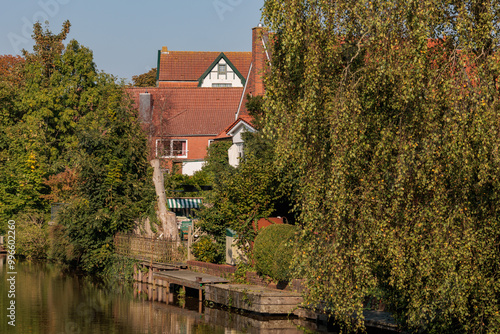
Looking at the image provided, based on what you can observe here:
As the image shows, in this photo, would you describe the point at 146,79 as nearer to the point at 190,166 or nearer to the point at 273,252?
the point at 190,166

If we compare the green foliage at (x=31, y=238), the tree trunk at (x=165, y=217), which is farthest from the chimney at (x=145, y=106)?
the tree trunk at (x=165, y=217)

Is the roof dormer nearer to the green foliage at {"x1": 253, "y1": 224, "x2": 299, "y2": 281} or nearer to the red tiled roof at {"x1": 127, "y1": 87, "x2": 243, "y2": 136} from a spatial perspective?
the red tiled roof at {"x1": 127, "y1": 87, "x2": 243, "y2": 136}

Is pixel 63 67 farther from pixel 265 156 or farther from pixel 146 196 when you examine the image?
pixel 265 156

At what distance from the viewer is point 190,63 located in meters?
83.8

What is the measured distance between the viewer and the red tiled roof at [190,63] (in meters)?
81.8

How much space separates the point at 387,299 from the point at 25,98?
42.5 meters

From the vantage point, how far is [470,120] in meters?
13.8

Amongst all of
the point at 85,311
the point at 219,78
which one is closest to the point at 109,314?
the point at 85,311

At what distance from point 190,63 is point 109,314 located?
198 feet

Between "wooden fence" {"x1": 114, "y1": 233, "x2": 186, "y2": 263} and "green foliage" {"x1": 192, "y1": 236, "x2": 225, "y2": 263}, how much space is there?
211cm

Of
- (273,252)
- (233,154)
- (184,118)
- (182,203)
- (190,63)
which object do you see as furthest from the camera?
(190,63)

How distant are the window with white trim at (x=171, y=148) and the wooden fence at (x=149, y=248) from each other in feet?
71.2

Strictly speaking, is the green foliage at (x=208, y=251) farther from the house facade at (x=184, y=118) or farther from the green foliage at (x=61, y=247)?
the house facade at (x=184, y=118)

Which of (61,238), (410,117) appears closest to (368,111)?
(410,117)
